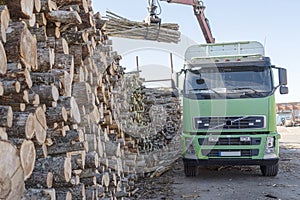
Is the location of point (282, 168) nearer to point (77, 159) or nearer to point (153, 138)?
point (153, 138)

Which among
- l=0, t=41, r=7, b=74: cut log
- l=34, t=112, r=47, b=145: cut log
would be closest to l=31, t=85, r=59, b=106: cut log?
l=34, t=112, r=47, b=145: cut log

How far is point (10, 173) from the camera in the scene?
2.14 meters

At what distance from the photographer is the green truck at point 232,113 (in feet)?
23.0

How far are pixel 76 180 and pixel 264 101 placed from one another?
475cm

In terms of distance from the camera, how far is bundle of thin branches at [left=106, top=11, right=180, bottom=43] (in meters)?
7.37

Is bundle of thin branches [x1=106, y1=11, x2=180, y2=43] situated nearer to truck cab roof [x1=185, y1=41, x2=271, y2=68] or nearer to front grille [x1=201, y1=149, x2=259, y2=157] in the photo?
truck cab roof [x1=185, y1=41, x2=271, y2=68]

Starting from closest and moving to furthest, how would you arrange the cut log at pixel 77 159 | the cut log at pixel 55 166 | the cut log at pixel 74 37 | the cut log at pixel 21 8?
the cut log at pixel 21 8 → the cut log at pixel 55 166 → the cut log at pixel 77 159 → the cut log at pixel 74 37

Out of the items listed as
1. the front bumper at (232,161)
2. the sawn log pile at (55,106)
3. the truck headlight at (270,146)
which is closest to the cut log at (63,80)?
the sawn log pile at (55,106)

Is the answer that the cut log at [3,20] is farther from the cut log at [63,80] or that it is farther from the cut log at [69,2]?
the cut log at [69,2]

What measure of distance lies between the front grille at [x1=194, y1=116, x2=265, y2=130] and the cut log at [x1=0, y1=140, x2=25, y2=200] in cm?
523

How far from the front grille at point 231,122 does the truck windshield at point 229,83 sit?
44 centimetres

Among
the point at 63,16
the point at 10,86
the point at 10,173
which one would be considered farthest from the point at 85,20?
the point at 10,173

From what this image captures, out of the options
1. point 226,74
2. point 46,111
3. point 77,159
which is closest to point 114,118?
point 77,159

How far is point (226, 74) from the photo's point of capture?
24.0 ft
